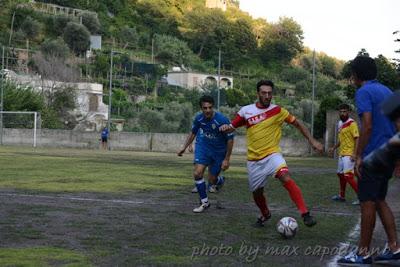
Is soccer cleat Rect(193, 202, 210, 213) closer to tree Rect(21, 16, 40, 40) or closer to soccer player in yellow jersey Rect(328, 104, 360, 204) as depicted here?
soccer player in yellow jersey Rect(328, 104, 360, 204)

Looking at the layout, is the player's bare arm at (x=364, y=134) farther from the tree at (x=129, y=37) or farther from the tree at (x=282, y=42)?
the tree at (x=282, y=42)

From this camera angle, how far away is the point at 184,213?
10.1 meters

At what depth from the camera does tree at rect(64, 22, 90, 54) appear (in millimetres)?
105375

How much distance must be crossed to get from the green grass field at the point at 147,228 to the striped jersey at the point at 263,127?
984 millimetres

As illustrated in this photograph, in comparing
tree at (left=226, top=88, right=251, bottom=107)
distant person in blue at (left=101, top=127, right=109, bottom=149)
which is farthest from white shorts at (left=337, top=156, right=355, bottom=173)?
tree at (left=226, top=88, right=251, bottom=107)

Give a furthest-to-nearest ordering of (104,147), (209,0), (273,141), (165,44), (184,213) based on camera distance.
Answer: (209,0) → (165,44) → (104,147) → (184,213) → (273,141)

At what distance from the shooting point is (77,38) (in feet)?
347

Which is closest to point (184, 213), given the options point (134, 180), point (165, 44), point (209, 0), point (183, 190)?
point (183, 190)

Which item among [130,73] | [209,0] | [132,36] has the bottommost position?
[130,73]

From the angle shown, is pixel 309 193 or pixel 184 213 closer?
pixel 184 213

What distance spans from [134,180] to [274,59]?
13480 centimetres

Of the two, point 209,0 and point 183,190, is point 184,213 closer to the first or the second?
point 183,190

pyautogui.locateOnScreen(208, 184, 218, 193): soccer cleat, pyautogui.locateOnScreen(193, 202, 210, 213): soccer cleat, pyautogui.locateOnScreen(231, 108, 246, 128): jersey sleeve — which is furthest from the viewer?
pyautogui.locateOnScreen(208, 184, 218, 193): soccer cleat

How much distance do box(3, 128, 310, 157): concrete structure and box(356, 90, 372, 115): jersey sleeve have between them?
38465mm
